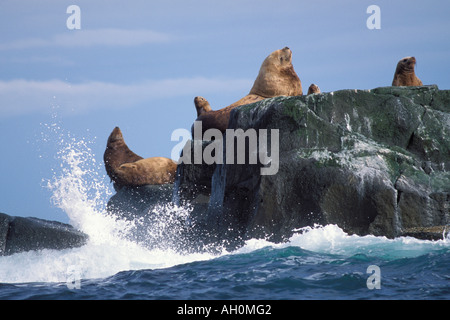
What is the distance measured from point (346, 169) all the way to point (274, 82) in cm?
618

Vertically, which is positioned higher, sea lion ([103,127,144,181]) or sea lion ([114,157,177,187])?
sea lion ([103,127,144,181])

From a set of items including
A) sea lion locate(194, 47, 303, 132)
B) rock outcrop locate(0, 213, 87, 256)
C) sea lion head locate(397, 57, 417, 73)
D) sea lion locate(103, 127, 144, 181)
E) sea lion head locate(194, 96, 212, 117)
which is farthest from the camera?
sea lion locate(103, 127, 144, 181)

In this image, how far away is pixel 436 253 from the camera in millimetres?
7605

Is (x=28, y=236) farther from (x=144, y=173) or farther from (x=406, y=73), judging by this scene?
(x=406, y=73)

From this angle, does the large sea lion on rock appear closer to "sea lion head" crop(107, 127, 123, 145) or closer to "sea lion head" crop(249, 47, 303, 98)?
"sea lion head" crop(107, 127, 123, 145)

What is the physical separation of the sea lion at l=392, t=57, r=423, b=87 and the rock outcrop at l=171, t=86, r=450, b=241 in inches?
115

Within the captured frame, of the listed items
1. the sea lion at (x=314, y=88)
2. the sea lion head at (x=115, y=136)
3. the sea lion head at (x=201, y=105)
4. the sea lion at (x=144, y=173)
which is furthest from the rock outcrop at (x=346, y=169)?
the sea lion head at (x=115, y=136)

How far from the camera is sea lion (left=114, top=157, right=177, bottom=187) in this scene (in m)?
17.9

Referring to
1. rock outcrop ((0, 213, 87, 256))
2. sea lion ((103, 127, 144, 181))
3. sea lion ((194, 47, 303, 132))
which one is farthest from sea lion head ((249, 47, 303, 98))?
rock outcrop ((0, 213, 87, 256))

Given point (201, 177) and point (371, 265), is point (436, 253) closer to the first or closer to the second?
point (371, 265)

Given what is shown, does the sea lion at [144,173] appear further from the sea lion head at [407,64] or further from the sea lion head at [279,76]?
the sea lion head at [407,64]

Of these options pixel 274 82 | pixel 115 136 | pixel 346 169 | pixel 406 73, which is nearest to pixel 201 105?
pixel 274 82

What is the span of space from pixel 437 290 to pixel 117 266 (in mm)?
4334
